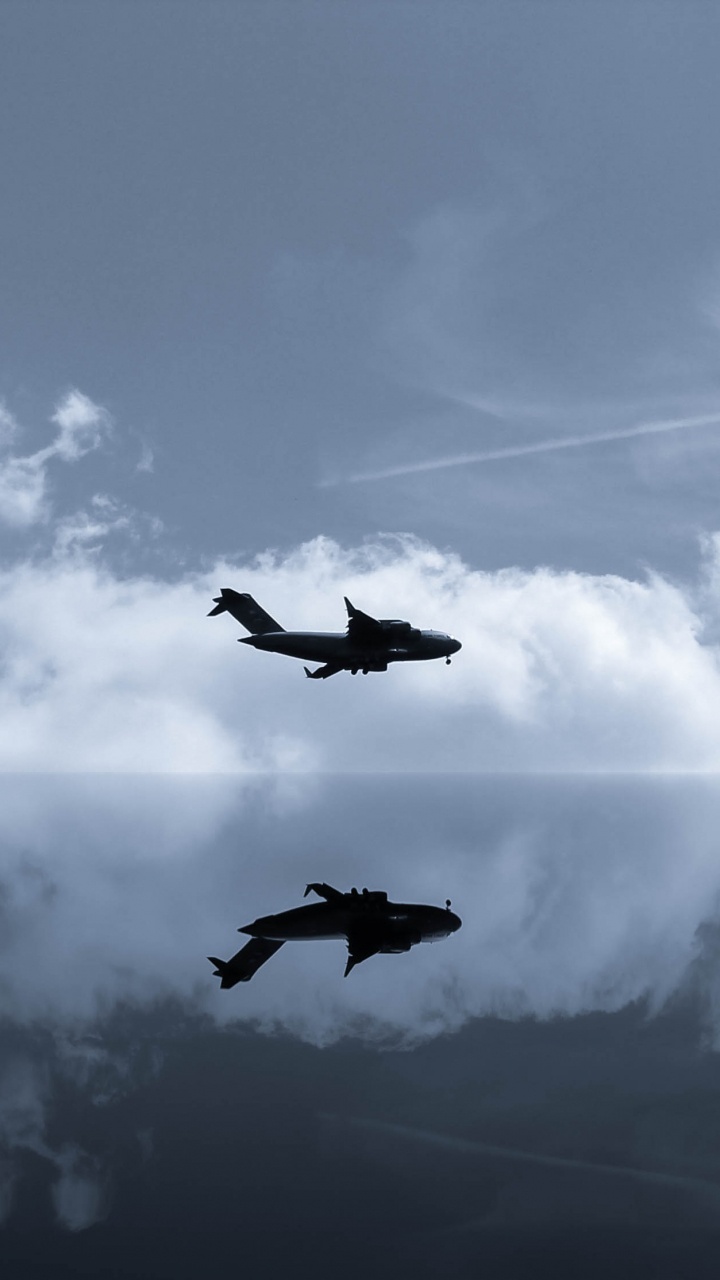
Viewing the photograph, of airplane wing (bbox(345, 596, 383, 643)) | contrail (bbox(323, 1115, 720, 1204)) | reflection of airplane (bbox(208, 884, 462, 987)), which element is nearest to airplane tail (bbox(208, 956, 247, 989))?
reflection of airplane (bbox(208, 884, 462, 987))

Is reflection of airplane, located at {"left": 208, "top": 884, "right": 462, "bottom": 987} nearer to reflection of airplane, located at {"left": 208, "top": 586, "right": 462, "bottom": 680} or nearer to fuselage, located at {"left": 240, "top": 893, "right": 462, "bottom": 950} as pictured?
fuselage, located at {"left": 240, "top": 893, "right": 462, "bottom": 950}

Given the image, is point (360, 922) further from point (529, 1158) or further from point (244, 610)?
point (244, 610)

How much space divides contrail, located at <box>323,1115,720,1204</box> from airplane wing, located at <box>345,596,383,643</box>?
190 feet

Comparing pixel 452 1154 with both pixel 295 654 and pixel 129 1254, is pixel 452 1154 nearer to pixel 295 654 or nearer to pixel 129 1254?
pixel 129 1254

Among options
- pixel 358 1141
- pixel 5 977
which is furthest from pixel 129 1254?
pixel 5 977

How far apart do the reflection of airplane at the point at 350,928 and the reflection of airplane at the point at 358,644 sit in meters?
37.5

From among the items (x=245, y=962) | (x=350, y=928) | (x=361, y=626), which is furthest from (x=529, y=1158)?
(x=361, y=626)

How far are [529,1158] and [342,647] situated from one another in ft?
208

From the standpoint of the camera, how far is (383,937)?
3161 centimetres

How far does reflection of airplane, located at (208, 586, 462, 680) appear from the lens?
249ft

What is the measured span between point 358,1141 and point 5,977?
17413 mm

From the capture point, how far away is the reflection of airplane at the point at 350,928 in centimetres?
2827

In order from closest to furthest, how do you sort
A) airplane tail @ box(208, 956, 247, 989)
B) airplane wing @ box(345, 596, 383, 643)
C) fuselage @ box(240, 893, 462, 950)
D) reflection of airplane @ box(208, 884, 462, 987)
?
airplane tail @ box(208, 956, 247, 989)
reflection of airplane @ box(208, 884, 462, 987)
fuselage @ box(240, 893, 462, 950)
airplane wing @ box(345, 596, 383, 643)

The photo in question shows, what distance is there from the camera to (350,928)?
3328 centimetres
